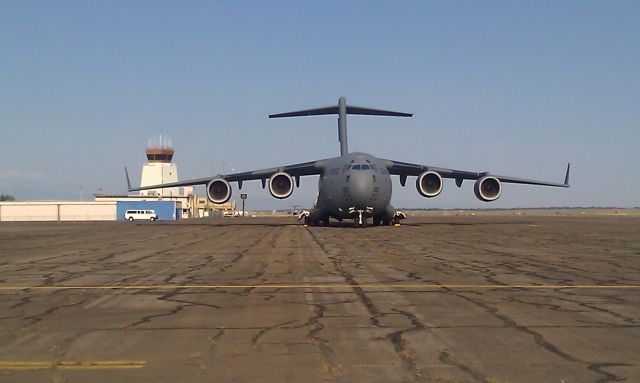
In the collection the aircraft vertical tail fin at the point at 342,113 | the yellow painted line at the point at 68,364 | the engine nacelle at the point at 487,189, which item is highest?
the aircraft vertical tail fin at the point at 342,113

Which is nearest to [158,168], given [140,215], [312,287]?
[140,215]

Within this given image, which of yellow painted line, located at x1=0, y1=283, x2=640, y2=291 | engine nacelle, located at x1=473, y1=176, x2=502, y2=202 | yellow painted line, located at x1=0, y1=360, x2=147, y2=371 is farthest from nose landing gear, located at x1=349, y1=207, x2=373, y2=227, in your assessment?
yellow painted line, located at x1=0, y1=360, x2=147, y2=371

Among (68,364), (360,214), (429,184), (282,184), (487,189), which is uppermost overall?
(282,184)

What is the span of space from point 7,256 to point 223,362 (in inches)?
605

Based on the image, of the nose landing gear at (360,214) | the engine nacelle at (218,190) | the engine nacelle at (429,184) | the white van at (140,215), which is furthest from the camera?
the white van at (140,215)

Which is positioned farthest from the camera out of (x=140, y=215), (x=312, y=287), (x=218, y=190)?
(x=140, y=215)

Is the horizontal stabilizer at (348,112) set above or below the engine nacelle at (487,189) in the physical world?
above

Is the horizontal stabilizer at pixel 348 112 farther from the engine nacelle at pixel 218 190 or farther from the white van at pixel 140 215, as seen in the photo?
the white van at pixel 140 215

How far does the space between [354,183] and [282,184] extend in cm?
576

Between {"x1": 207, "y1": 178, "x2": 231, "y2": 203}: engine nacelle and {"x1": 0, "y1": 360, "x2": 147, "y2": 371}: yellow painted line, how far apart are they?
31.0 m

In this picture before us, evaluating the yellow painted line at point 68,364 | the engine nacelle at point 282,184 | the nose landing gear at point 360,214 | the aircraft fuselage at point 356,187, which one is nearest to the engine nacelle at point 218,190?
the engine nacelle at point 282,184

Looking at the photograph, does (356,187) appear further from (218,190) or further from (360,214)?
(218,190)

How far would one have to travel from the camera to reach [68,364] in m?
5.94

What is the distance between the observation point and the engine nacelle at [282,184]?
119 feet
